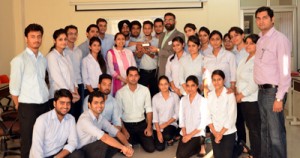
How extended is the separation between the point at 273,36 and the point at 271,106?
24.8 inches

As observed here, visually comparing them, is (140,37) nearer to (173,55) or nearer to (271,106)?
(173,55)

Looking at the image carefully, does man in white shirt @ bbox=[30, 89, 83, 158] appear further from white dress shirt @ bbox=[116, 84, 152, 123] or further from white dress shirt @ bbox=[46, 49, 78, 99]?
white dress shirt @ bbox=[116, 84, 152, 123]

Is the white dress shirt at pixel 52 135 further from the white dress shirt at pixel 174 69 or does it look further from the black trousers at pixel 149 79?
the black trousers at pixel 149 79

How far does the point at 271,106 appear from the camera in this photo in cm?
308

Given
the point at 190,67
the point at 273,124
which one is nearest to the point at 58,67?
the point at 190,67

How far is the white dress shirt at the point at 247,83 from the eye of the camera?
3.58 metres

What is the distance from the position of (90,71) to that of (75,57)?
0.87 ft

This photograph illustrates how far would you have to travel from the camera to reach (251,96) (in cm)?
360

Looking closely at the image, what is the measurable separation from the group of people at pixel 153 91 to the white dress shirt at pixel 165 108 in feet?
0.04

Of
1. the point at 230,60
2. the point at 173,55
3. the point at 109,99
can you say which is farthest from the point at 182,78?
the point at 109,99

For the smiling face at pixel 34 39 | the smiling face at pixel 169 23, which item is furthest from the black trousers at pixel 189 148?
the smiling face at pixel 34 39

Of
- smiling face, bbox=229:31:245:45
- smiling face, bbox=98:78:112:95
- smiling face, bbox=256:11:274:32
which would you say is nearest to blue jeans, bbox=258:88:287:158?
smiling face, bbox=256:11:274:32

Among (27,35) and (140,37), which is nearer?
(27,35)

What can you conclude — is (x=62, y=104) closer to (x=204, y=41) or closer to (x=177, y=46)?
(x=177, y=46)
